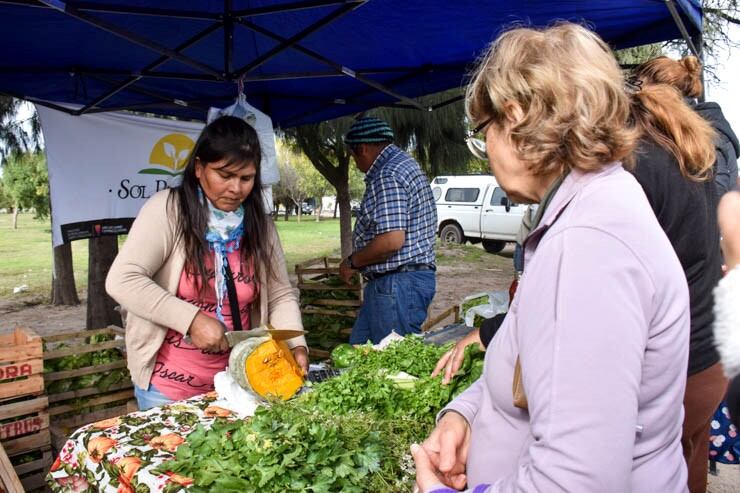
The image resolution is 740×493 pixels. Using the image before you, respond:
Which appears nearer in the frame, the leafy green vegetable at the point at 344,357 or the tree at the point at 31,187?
the leafy green vegetable at the point at 344,357

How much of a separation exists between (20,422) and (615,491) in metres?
3.25

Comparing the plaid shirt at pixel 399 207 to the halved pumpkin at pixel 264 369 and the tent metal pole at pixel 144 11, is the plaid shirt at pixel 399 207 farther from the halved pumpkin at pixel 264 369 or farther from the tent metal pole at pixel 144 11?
the halved pumpkin at pixel 264 369

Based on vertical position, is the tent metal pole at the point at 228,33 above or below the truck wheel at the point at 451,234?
above

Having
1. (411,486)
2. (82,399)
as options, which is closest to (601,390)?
(411,486)

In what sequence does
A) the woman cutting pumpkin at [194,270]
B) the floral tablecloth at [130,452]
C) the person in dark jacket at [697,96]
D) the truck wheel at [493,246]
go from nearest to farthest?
the floral tablecloth at [130,452] → the person in dark jacket at [697,96] → the woman cutting pumpkin at [194,270] → the truck wheel at [493,246]

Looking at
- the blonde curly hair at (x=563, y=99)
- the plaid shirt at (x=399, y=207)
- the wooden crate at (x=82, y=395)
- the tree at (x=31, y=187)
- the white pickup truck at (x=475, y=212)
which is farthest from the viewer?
the tree at (x=31, y=187)

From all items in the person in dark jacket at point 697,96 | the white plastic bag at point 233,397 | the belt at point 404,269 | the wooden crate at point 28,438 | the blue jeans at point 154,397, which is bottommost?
the wooden crate at point 28,438

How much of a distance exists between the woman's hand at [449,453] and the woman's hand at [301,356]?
4.21 ft

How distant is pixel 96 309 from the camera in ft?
22.9

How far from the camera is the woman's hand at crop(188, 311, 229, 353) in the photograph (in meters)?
2.27

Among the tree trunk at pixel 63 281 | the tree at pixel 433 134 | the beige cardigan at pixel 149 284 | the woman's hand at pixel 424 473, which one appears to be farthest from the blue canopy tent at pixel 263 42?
the tree trunk at pixel 63 281

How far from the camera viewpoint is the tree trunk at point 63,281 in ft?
31.8

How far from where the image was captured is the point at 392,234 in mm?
3625

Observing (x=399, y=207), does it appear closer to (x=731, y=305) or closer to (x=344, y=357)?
(x=344, y=357)
